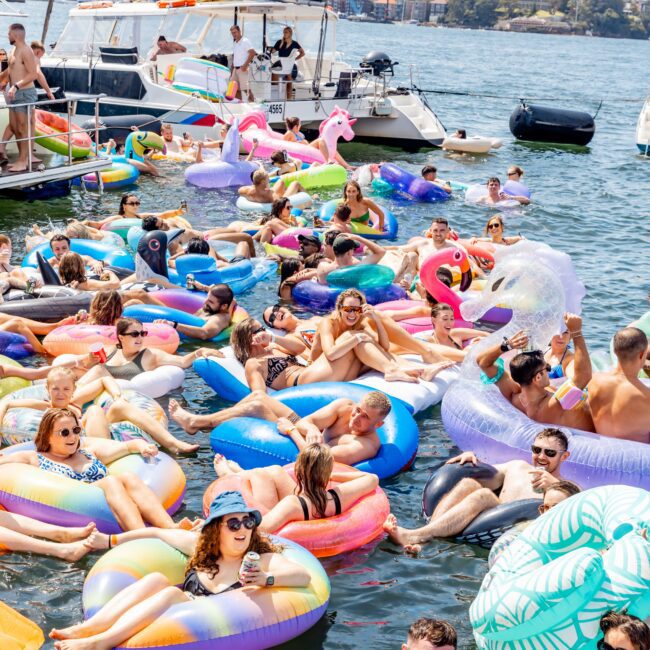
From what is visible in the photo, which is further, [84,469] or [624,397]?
[624,397]

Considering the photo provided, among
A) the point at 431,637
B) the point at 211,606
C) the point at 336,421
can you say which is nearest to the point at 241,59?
the point at 336,421

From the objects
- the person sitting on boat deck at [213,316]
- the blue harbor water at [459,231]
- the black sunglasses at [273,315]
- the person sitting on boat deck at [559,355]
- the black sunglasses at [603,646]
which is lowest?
the blue harbor water at [459,231]

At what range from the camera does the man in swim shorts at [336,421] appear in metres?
7.67

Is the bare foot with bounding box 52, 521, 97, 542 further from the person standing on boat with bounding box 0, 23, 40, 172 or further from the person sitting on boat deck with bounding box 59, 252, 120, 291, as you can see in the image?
the person standing on boat with bounding box 0, 23, 40, 172

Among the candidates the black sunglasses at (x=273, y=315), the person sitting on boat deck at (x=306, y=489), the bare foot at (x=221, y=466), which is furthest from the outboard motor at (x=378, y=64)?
the person sitting on boat deck at (x=306, y=489)

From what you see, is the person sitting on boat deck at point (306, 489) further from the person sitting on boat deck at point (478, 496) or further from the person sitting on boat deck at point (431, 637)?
the person sitting on boat deck at point (431, 637)

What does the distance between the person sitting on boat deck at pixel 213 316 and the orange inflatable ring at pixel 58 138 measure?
736cm

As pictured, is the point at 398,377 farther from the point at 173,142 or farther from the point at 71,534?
the point at 173,142

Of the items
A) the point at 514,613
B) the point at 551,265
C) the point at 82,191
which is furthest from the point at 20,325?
the point at 82,191

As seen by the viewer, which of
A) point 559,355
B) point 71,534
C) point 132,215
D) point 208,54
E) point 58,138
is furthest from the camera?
point 208,54

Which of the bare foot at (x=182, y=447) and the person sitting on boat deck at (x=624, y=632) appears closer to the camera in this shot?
the person sitting on boat deck at (x=624, y=632)

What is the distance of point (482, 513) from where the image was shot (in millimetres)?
6945

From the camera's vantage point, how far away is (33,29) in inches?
2549

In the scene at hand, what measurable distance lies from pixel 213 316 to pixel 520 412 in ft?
12.9
